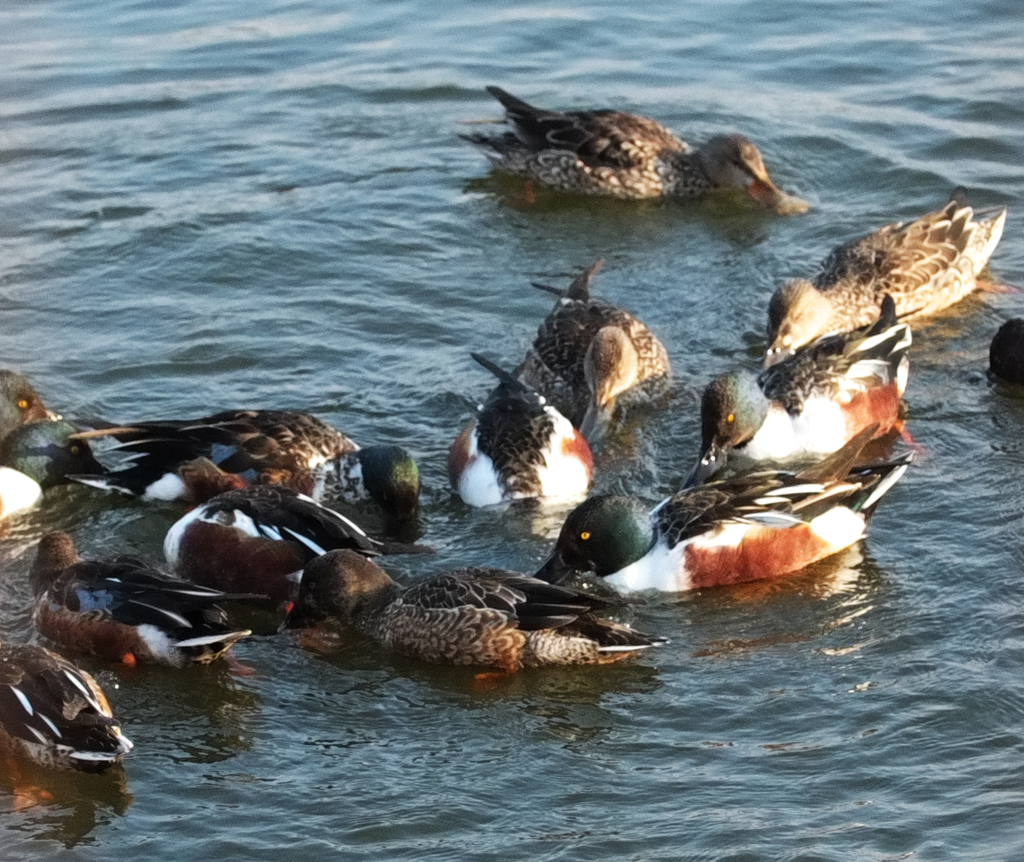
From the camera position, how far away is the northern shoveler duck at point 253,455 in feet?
28.1

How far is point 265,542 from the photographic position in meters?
7.79

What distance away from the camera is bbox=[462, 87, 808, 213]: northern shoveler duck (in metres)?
12.8

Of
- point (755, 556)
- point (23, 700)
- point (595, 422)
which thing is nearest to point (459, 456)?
point (595, 422)

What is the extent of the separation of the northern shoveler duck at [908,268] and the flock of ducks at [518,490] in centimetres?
2

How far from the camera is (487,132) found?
45.4 feet

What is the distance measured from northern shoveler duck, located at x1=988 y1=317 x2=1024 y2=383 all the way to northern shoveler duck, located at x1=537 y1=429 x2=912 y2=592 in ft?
6.11

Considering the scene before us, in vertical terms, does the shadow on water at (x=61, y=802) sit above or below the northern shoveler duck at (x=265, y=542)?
below

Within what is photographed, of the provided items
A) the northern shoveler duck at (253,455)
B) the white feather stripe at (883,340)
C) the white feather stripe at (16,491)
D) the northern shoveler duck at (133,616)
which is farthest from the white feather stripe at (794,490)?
the white feather stripe at (16,491)

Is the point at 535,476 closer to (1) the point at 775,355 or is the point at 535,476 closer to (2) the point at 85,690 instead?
(1) the point at 775,355

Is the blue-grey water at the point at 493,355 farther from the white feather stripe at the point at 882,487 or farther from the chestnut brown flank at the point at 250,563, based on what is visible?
the chestnut brown flank at the point at 250,563

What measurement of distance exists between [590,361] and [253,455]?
2028 mm

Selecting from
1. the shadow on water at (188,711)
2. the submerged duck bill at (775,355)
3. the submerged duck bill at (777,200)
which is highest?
the submerged duck bill at (777,200)

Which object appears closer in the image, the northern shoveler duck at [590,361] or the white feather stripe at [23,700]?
the white feather stripe at [23,700]

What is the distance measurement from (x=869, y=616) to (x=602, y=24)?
956cm
